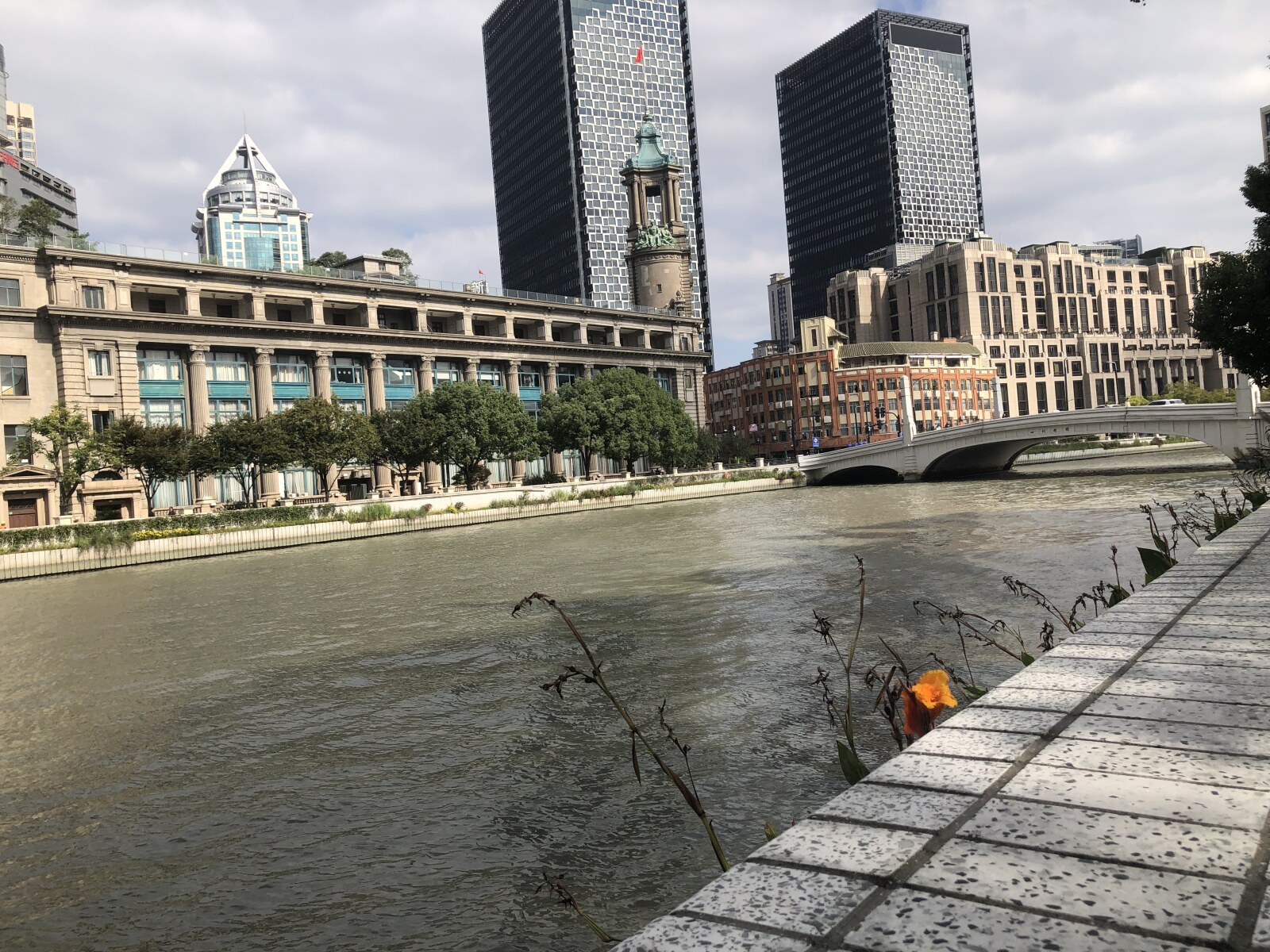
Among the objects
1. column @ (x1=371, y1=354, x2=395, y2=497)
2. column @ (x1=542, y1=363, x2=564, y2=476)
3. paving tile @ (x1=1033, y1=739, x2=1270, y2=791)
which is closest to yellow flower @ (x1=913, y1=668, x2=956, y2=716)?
paving tile @ (x1=1033, y1=739, x2=1270, y2=791)

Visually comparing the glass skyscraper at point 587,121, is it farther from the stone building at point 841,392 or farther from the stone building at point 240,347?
the stone building at point 240,347

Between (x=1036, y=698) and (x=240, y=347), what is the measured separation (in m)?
70.9

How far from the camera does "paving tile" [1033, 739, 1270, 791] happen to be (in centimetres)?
295

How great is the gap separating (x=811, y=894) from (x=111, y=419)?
66337 millimetres

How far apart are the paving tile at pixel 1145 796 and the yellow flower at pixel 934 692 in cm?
112

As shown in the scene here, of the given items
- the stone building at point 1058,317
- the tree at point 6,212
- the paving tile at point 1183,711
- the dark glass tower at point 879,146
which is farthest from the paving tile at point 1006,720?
the dark glass tower at point 879,146

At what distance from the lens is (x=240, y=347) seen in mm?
67875

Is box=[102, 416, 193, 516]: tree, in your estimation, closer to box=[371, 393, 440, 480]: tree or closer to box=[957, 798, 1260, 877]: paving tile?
box=[371, 393, 440, 480]: tree

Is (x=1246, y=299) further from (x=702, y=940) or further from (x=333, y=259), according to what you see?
(x=333, y=259)

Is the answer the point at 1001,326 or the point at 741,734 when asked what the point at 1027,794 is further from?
the point at 1001,326

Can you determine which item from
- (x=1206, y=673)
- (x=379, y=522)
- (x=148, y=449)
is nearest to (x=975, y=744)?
(x=1206, y=673)

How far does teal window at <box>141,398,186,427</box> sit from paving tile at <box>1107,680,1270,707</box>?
6680cm

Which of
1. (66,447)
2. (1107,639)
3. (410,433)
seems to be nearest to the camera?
(1107,639)

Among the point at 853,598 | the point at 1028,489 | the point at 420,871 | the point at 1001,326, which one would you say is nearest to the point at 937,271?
the point at 1001,326
